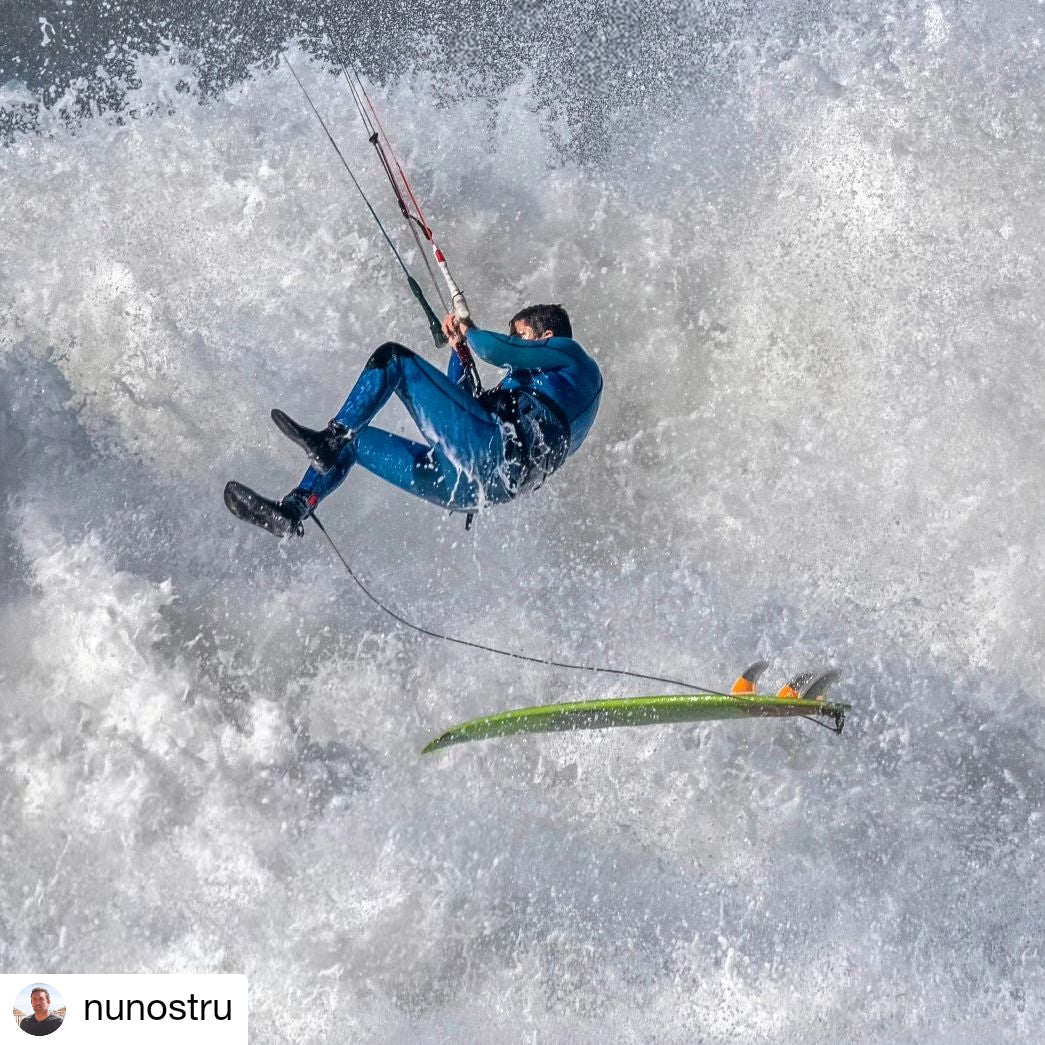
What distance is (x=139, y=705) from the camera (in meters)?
5.28

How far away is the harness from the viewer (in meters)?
3.92

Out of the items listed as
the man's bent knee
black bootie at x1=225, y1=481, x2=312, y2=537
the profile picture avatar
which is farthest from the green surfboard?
the profile picture avatar

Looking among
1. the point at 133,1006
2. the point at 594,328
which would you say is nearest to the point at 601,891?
the point at 133,1006

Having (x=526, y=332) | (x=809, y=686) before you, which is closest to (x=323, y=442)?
(x=526, y=332)

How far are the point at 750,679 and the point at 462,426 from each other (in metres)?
1.94

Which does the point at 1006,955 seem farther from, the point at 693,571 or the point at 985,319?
the point at 985,319

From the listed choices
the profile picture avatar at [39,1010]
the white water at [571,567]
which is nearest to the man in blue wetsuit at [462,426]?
the white water at [571,567]

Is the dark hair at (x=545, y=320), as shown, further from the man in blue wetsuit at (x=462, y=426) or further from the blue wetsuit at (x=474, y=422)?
the blue wetsuit at (x=474, y=422)

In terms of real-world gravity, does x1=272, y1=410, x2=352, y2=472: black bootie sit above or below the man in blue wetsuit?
below

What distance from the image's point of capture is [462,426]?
3.82m

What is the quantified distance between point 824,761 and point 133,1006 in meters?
3.50

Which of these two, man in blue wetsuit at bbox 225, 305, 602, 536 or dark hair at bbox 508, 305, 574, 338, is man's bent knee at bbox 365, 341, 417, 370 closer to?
man in blue wetsuit at bbox 225, 305, 602, 536

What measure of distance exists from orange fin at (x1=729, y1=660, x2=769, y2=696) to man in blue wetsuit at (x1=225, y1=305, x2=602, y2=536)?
1.38 metres

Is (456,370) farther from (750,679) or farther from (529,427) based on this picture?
(750,679)
